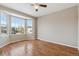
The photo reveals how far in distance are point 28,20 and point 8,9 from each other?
2.76 meters

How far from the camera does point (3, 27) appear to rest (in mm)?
4176

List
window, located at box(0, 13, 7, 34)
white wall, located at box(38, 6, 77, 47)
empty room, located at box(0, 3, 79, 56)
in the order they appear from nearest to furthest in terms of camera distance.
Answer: empty room, located at box(0, 3, 79, 56)
white wall, located at box(38, 6, 77, 47)
window, located at box(0, 13, 7, 34)


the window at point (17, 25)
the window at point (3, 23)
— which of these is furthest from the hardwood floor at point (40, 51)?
the window at point (17, 25)

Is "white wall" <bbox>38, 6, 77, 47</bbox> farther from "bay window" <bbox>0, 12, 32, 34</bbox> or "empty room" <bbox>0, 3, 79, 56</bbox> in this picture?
"bay window" <bbox>0, 12, 32, 34</bbox>

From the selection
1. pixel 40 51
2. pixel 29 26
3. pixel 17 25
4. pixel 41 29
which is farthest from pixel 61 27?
pixel 29 26

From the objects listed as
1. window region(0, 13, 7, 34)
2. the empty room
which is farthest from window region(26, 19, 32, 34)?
window region(0, 13, 7, 34)

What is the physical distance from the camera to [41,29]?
238 inches

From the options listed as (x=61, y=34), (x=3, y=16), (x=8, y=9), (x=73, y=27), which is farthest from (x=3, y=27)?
(x=73, y=27)

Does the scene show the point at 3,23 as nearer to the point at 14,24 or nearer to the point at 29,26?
the point at 14,24

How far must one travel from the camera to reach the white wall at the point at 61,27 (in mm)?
3643

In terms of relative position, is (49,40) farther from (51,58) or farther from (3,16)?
(51,58)

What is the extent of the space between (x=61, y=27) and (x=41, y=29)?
2.03m

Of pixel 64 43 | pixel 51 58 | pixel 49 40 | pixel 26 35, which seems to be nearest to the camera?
pixel 51 58

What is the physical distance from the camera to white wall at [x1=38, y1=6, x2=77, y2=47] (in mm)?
3643
